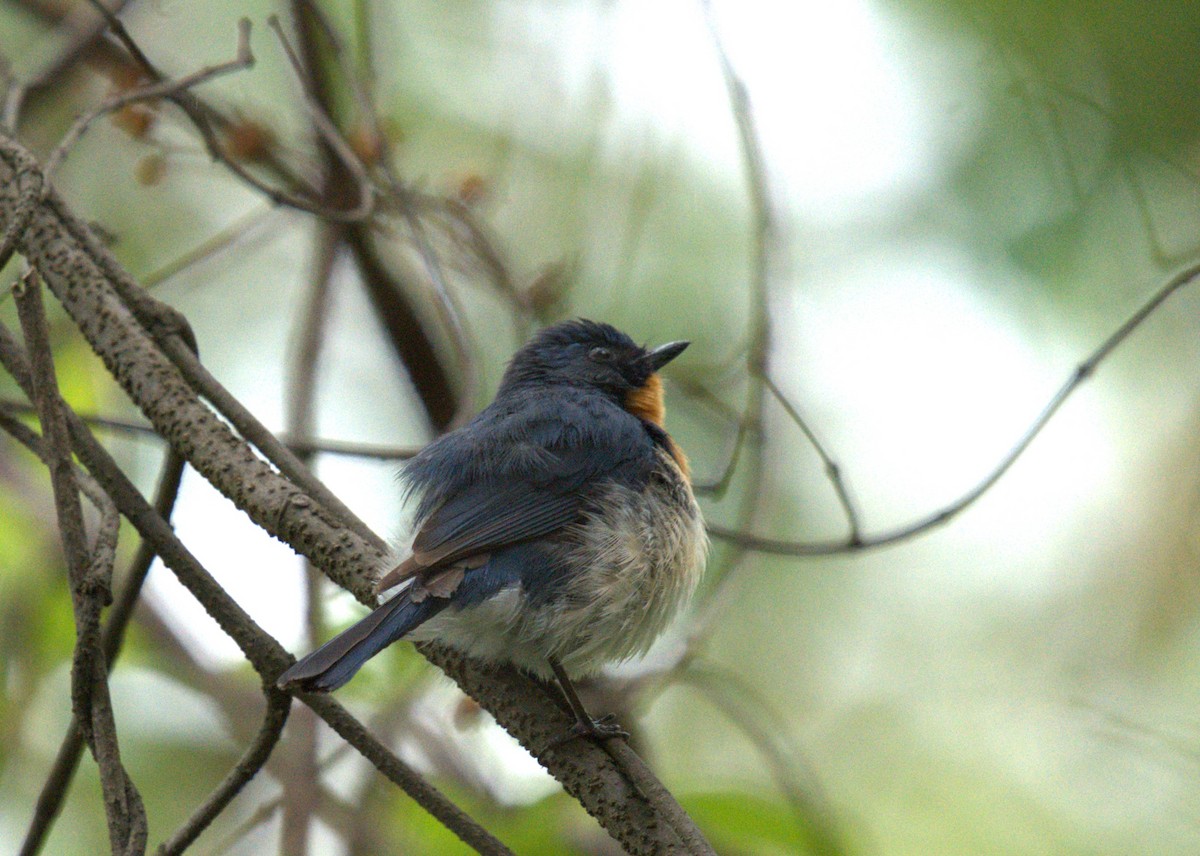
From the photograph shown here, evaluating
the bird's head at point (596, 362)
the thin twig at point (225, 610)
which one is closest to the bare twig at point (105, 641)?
the thin twig at point (225, 610)

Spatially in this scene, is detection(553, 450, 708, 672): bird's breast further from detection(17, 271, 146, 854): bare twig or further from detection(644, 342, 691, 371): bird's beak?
detection(17, 271, 146, 854): bare twig

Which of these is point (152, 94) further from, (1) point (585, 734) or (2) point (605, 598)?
(1) point (585, 734)

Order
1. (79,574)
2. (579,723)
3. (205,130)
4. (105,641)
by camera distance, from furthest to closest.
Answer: (205,130)
(105,641)
(579,723)
(79,574)

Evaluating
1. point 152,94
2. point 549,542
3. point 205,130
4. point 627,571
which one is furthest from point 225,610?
point 205,130

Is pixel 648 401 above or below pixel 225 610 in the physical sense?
above

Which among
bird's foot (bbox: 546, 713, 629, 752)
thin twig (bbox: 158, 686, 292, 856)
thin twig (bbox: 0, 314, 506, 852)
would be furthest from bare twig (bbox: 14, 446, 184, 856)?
bird's foot (bbox: 546, 713, 629, 752)

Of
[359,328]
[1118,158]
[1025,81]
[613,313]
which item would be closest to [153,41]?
[359,328]

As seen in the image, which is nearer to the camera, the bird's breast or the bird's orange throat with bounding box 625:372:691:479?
the bird's breast

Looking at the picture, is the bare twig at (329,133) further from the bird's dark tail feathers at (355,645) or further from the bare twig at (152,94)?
the bird's dark tail feathers at (355,645)
